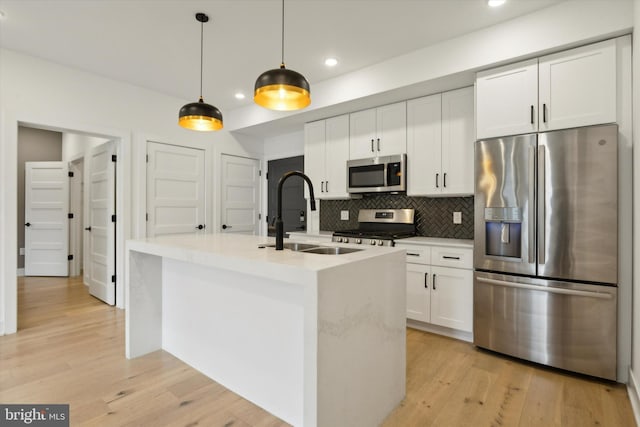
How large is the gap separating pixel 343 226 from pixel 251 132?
2.11 metres

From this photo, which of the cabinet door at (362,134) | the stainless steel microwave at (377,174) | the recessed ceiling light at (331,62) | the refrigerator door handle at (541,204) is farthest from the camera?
the cabinet door at (362,134)

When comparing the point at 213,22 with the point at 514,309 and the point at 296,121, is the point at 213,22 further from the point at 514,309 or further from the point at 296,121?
the point at 514,309

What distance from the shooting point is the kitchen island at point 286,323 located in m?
1.39

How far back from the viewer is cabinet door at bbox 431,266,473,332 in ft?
9.50

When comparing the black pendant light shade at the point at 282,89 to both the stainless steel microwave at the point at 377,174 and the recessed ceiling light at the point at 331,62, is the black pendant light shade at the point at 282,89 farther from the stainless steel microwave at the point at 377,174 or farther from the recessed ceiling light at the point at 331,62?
the stainless steel microwave at the point at 377,174

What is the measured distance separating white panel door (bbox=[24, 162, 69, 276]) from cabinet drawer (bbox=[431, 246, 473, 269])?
609cm

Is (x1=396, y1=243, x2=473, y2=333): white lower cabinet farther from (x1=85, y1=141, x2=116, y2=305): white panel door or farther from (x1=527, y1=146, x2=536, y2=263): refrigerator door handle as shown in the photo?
(x1=85, y1=141, x2=116, y2=305): white panel door

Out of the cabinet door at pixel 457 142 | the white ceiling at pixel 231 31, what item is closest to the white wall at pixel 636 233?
the white ceiling at pixel 231 31

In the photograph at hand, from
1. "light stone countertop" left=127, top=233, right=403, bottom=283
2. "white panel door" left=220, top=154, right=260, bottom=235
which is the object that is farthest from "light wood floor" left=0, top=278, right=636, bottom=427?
"white panel door" left=220, top=154, right=260, bottom=235

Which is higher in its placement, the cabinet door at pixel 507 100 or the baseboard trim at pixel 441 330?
the cabinet door at pixel 507 100

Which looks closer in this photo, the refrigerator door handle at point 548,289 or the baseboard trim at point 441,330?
the refrigerator door handle at point 548,289

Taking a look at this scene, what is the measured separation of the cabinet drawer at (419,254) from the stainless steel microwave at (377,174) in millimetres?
703

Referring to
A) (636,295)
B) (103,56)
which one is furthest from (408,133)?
(103,56)

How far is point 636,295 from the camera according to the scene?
6.63ft
